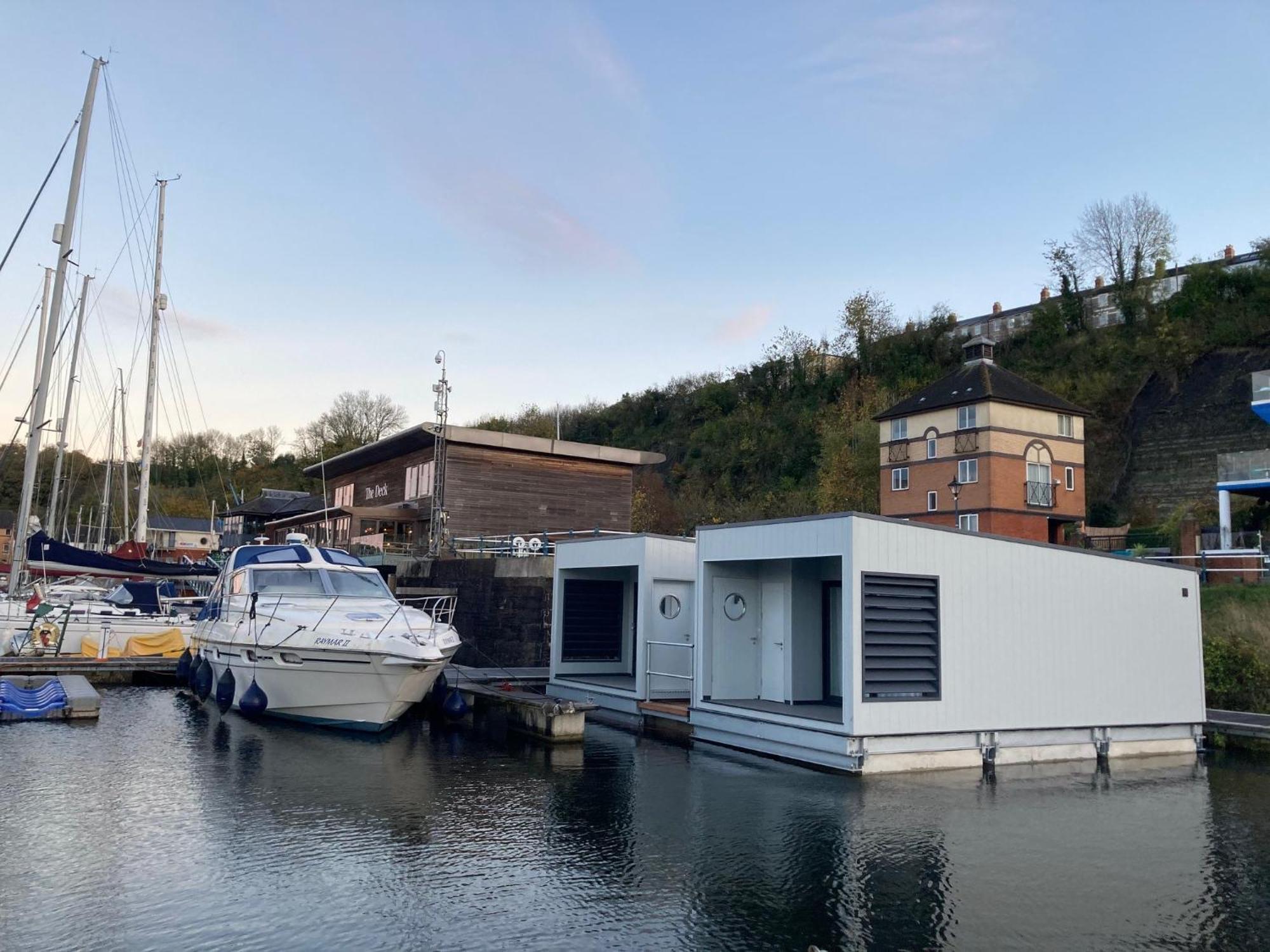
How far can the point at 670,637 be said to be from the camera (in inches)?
696

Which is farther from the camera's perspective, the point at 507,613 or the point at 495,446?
the point at 495,446

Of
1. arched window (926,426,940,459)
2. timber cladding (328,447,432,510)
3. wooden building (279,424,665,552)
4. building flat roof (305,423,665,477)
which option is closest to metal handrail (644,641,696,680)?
wooden building (279,424,665,552)

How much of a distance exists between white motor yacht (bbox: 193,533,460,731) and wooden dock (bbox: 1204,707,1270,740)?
44.3 feet

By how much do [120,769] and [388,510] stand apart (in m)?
22.4

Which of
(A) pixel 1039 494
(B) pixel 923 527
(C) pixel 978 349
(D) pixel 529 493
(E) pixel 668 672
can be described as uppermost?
(C) pixel 978 349

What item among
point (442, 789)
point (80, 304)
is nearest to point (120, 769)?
point (442, 789)

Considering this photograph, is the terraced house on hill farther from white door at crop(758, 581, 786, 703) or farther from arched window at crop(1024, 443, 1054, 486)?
white door at crop(758, 581, 786, 703)

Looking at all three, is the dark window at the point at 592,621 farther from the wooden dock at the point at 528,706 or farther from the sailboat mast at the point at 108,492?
the sailboat mast at the point at 108,492

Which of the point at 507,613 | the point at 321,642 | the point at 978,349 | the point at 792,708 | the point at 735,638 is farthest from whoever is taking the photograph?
the point at 978,349

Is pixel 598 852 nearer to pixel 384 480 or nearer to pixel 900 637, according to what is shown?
pixel 900 637

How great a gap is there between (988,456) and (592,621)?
22.1 metres

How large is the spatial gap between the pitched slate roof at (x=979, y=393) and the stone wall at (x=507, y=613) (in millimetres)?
20902

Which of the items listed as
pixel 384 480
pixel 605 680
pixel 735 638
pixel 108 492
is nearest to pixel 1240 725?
pixel 735 638

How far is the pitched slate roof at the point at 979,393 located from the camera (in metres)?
37.4
